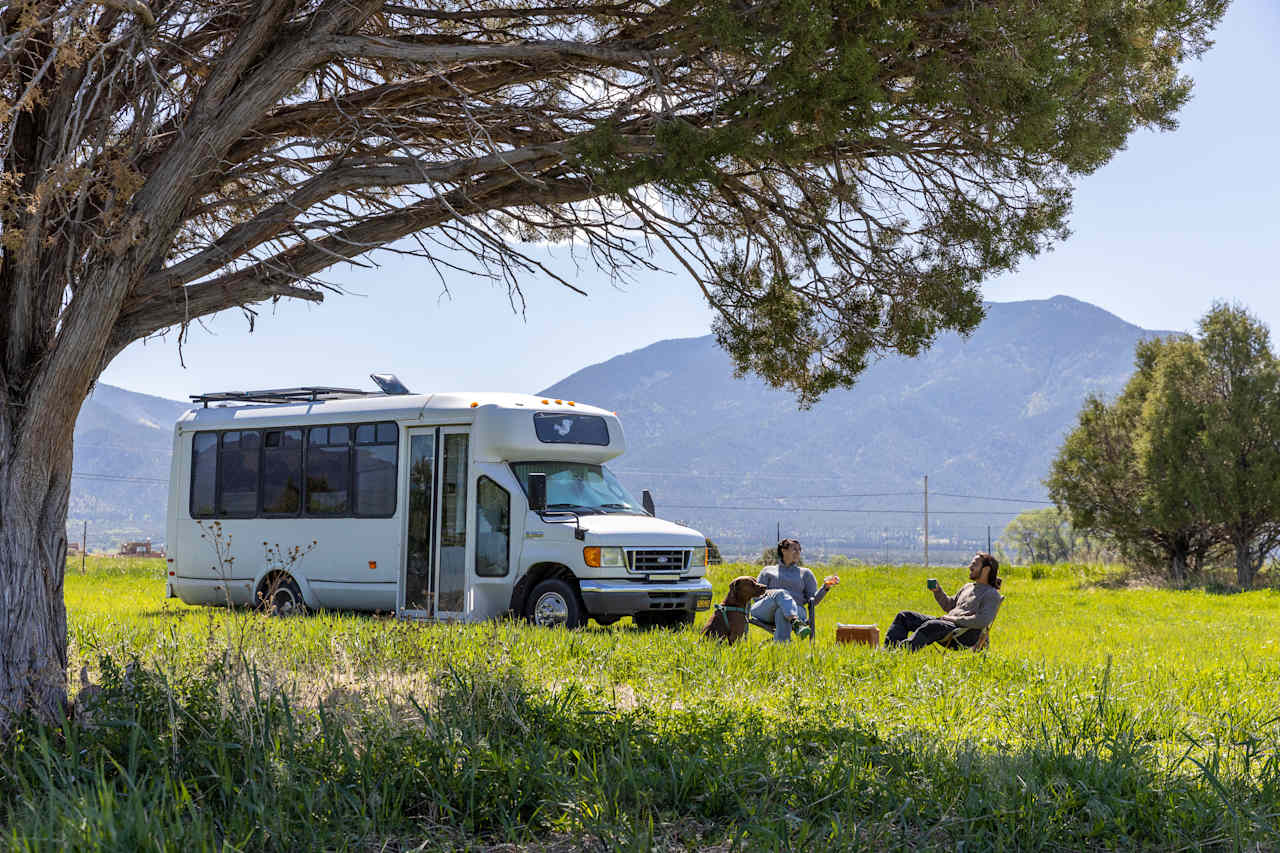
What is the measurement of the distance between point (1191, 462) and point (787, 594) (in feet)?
62.7

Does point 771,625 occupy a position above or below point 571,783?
above

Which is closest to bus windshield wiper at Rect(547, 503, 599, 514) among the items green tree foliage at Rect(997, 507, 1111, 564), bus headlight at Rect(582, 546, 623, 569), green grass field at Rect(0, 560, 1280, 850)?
bus headlight at Rect(582, 546, 623, 569)

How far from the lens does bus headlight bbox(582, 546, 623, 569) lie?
12.9 meters

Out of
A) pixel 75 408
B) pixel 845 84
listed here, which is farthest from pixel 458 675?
pixel 845 84

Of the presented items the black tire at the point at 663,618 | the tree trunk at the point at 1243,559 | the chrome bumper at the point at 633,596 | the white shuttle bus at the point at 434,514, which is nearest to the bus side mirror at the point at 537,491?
the white shuttle bus at the point at 434,514

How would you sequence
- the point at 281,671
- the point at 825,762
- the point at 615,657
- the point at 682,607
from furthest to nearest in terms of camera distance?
the point at 682,607, the point at 615,657, the point at 281,671, the point at 825,762

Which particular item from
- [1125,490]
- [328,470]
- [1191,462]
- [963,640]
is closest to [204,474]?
[328,470]

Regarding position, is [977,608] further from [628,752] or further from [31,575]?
[31,575]

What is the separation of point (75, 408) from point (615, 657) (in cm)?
437

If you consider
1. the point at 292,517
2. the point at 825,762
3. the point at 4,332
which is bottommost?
the point at 825,762

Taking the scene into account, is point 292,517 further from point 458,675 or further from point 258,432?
point 458,675

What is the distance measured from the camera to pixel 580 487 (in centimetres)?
1408

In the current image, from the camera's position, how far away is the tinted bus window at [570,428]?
45.8 ft

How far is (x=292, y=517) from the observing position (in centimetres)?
1566
